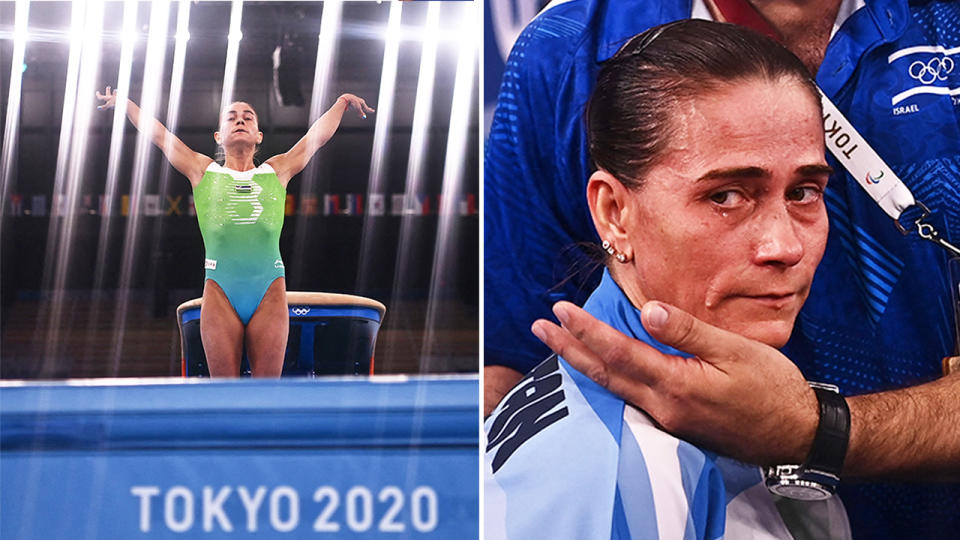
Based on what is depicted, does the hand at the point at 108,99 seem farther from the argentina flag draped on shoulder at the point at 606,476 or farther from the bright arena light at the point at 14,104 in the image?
the argentina flag draped on shoulder at the point at 606,476

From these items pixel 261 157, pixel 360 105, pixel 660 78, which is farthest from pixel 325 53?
pixel 660 78

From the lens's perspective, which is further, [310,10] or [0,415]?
[310,10]

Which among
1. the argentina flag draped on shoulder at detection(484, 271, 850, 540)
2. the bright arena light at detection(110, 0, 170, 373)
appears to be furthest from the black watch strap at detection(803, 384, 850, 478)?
the bright arena light at detection(110, 0, 170, 373)

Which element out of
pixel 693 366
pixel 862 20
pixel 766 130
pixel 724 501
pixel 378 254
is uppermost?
pixel 862 20

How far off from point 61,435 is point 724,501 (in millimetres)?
1333

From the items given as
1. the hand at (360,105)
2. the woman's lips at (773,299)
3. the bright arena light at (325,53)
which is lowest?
the woman's lips at (773,299)

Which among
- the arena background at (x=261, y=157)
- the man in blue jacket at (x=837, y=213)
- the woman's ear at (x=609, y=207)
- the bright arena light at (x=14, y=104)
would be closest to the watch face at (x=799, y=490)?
the man in blue jacket at (x=837, y=213)

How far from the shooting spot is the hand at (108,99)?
189 centimetres

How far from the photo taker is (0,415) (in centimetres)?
179

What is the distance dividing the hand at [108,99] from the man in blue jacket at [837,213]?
31.4 inches

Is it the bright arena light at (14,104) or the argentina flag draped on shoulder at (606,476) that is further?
the bright arena light at (14,104)

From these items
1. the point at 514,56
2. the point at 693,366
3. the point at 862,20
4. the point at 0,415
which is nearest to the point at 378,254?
the point at 514,56

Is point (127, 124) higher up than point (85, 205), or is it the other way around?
point (127, 124)

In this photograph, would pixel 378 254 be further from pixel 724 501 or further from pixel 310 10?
pixel 724 501
